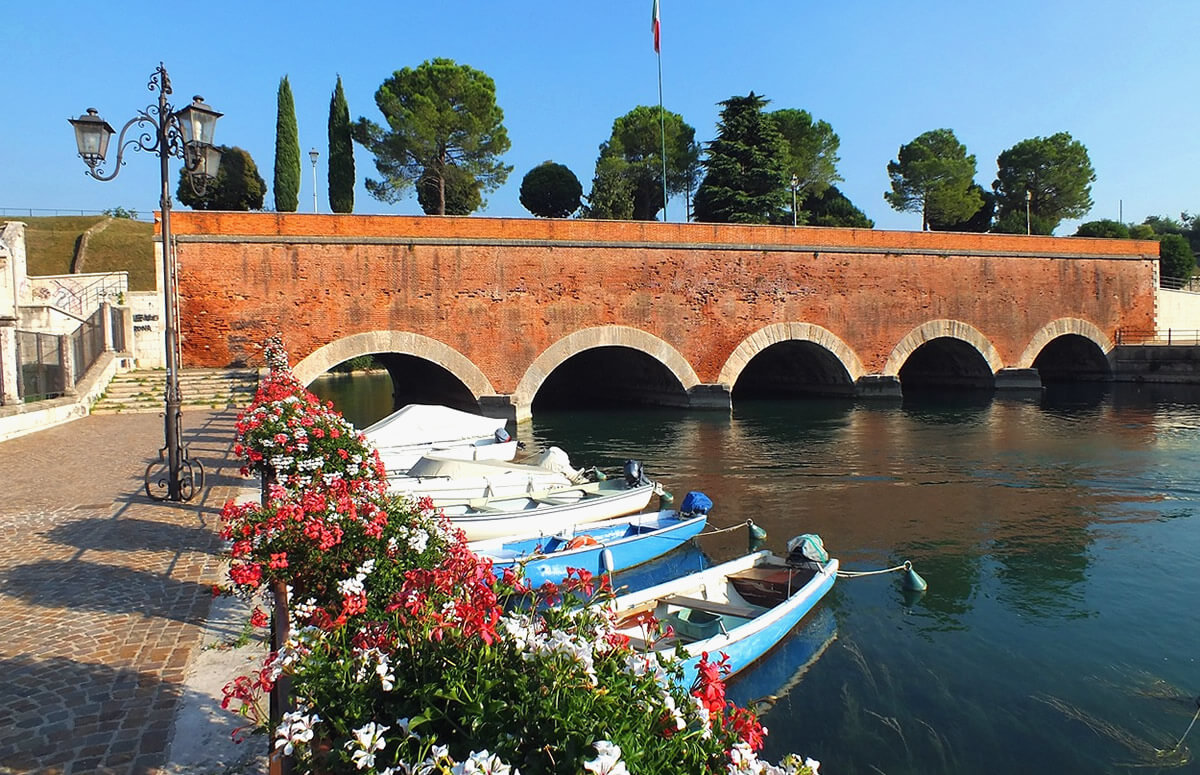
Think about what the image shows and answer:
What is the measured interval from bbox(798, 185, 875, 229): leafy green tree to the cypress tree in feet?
88.7

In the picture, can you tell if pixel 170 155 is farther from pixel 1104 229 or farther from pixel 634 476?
pixel 1104 229

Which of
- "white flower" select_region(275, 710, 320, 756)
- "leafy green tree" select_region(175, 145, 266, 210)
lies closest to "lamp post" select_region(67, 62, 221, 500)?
"white flower" select_region(275, 710, 320, 756)

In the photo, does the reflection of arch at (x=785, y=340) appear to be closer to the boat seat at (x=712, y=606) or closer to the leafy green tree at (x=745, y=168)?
the leafy green tree at (x=745, y=168)

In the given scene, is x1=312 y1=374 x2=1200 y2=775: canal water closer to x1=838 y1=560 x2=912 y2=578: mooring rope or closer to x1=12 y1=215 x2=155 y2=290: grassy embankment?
x1=838 y1=560 x2=912 y2=578: mooring rope

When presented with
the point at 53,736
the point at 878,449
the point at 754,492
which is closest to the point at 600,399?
the point at 878,449

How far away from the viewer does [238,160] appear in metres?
33.5

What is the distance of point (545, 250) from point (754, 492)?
447 inches

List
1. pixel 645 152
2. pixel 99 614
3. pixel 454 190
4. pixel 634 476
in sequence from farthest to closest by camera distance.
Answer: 1. pixel 645 152
2. pixel 454 190
3. pixel 634 476
4. pixel 99 614

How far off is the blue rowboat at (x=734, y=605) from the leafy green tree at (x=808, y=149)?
41.9 meters

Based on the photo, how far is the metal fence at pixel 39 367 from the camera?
50.8 feet

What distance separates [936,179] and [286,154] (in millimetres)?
37389

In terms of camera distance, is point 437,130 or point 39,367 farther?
point 437,130

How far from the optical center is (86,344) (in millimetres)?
19375

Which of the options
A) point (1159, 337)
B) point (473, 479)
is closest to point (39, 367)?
point (473, 479)
